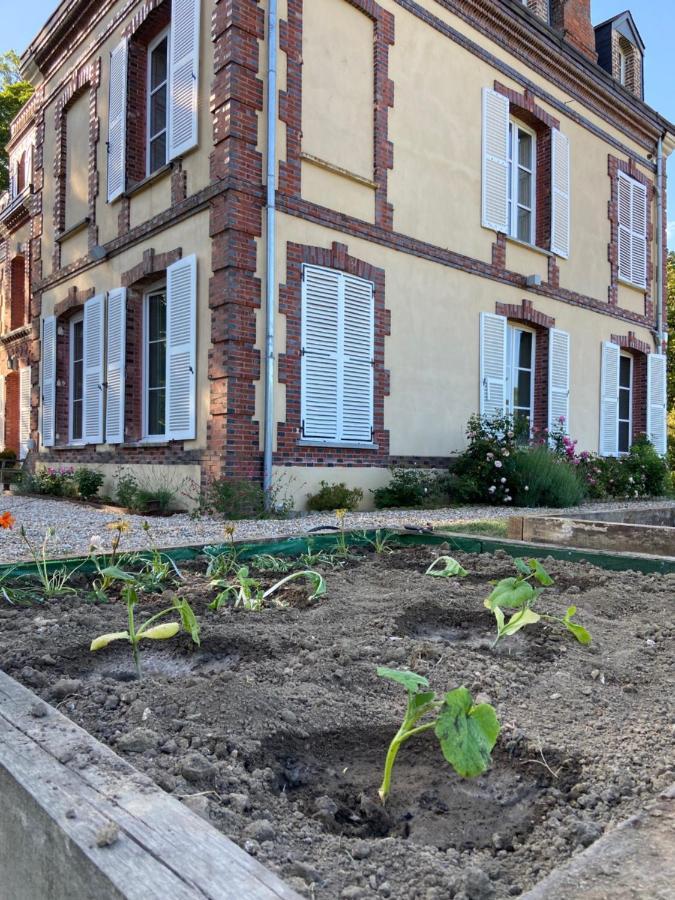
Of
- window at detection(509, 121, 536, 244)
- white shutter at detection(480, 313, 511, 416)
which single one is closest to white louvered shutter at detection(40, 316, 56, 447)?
white shutter at detection(480, 313, 511, 416)

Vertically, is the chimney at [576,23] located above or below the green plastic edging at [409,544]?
above

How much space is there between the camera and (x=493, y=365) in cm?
929

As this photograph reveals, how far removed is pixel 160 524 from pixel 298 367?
7.21ft

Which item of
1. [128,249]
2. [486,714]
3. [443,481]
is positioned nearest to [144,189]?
[128,249]

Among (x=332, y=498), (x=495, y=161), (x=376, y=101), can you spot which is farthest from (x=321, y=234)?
(x=495, y=161)

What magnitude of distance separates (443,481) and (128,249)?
15.5ft

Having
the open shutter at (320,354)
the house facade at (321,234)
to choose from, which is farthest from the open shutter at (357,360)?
the open shutter at (320,354)

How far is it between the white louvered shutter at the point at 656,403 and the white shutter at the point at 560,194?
3.17 m

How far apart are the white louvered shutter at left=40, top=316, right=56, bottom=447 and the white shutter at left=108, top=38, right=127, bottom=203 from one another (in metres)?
2.45

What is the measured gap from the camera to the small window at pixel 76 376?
977cm

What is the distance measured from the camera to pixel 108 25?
8.78 metres

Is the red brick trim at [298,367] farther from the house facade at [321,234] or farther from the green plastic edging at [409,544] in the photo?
the green plastic edging at [409,544]

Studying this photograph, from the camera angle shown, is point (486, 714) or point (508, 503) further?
point (508, 503)

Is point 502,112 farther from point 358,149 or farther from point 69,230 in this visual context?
point 69,230
